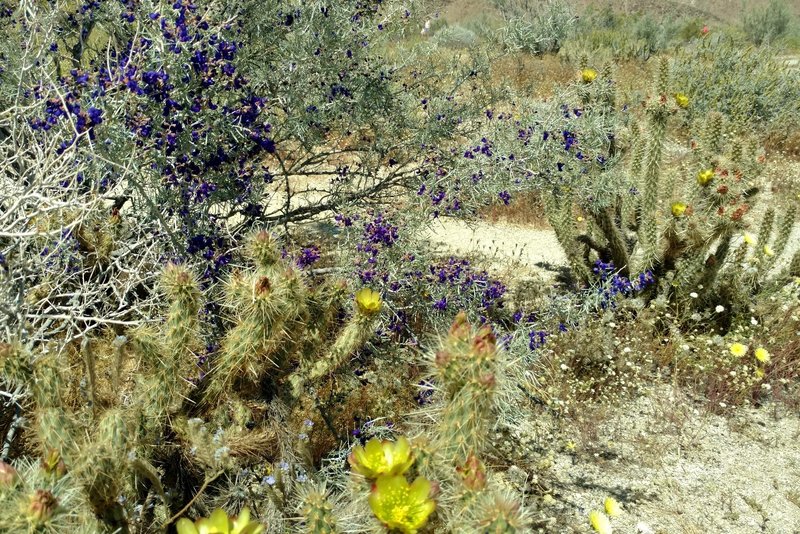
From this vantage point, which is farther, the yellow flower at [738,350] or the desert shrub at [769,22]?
the desert shrub at [769,22]

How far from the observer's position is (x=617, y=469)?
3547 mm

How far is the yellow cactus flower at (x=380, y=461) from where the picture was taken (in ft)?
5.45

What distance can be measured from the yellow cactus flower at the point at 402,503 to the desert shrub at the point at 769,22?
82.9 feet

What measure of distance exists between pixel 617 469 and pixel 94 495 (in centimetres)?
274

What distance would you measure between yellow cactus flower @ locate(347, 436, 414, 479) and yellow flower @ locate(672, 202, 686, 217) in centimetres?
371

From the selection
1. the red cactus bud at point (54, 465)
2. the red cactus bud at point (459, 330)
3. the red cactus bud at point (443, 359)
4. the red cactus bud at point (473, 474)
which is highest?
the red cactus bud at point (459, 330)

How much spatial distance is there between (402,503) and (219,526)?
1.39ft

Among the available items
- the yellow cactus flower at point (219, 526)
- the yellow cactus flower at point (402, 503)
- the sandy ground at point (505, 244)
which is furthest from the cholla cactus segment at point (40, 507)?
the sandy ground at point (505, 244)

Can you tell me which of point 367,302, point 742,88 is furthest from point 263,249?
point 742,88

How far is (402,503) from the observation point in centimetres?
159

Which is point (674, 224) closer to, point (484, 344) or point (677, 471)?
point (677, 471)

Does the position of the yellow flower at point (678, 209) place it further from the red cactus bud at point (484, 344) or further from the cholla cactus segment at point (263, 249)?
the red cactus bud at point (484, 344)

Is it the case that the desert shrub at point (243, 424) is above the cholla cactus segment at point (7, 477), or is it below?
below

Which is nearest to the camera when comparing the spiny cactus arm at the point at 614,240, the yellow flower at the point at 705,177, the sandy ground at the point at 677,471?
the sandy ground at the point at 677,471
